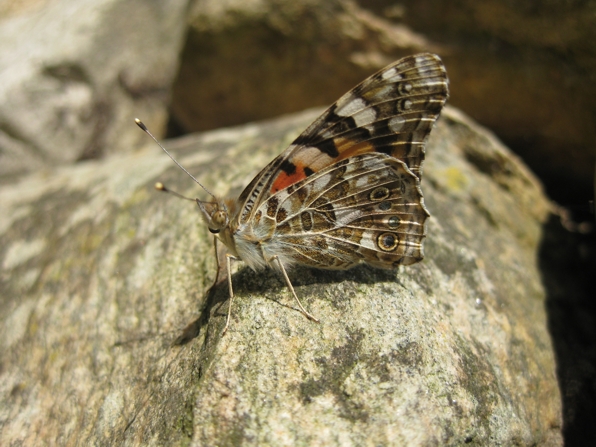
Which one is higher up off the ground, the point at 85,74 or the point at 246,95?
the point at 85,74

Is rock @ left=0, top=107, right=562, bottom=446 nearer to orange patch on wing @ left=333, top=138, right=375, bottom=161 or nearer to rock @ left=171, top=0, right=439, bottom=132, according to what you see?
orange patch on wing @ left=333, top=138, right=375, bottom=161

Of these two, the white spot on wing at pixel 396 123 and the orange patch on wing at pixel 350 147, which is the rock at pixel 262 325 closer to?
the orange patch on wing at pixel 350 147

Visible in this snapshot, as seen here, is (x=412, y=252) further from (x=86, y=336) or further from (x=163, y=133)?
(x=163, y=133)

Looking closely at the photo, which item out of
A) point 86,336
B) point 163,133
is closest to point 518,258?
point 86,336

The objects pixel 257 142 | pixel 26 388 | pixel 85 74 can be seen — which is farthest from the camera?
pixel 85 74

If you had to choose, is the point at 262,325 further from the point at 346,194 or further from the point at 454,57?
the point at 454,57

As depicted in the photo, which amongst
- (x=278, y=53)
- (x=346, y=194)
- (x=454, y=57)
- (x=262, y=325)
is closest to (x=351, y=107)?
(x=346, y=194)

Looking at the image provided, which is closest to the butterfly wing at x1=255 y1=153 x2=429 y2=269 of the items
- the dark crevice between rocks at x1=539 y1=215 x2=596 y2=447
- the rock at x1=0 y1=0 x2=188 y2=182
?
the dark crevice between rocks at x1=539 y1=215 x2=596 y2=447

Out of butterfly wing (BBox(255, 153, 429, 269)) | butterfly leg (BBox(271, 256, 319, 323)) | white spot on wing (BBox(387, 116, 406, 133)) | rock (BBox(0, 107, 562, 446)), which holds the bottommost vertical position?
rock (BBox(0, 107, 562, 446))
